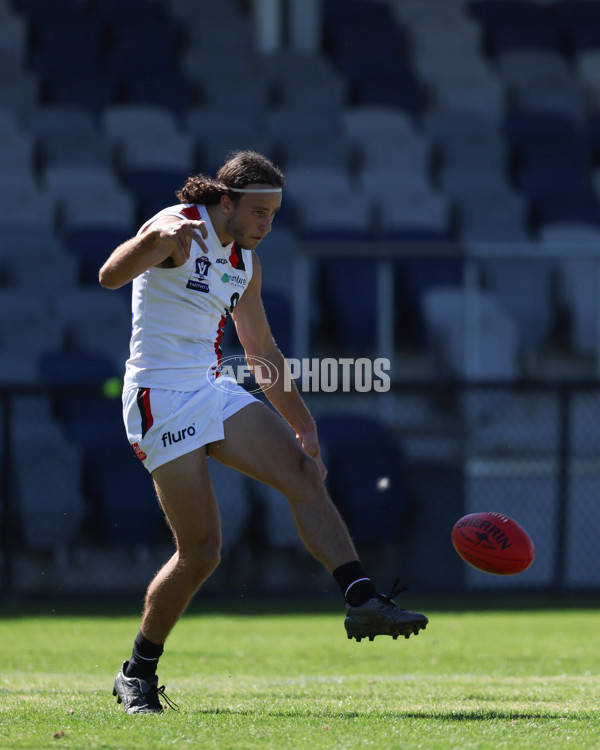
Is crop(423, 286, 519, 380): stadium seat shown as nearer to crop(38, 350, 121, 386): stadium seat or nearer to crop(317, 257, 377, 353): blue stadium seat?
crop(317, 257, 377, 353): blue stadium seat

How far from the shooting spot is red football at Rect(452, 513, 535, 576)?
5207 mm

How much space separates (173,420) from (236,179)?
101 centimetres

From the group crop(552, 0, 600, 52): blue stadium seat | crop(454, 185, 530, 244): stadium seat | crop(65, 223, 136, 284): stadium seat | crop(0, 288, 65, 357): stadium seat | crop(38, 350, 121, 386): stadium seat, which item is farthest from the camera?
crop(552, 0, 600, 52): blue stadium seat

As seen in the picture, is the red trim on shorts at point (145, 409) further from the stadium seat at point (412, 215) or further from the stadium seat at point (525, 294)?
the stadium seat at point (412, 215)

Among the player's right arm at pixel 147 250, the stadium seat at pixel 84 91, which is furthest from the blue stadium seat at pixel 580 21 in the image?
the player's right arm at pixel 147 250

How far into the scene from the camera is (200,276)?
467 cm

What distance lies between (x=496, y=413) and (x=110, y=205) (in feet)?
16.6

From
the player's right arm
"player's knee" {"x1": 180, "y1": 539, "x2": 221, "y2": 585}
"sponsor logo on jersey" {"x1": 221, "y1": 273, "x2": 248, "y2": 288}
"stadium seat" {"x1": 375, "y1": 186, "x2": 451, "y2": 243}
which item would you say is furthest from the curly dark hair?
"stadium seat" {"x1": 375, "y1": 186, "x2": 451, "y2": 243}

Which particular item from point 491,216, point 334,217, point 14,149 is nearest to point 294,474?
point 334,217

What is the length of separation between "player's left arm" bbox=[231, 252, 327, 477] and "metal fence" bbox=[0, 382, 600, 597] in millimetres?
4827

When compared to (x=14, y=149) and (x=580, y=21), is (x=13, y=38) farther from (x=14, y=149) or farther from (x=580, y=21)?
(x=580, y=21)

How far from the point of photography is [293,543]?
1059 cm

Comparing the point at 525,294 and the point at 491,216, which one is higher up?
the point at 491,216

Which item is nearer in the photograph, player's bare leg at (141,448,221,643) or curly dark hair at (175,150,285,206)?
player's bare leg at (141,448,221,643)
